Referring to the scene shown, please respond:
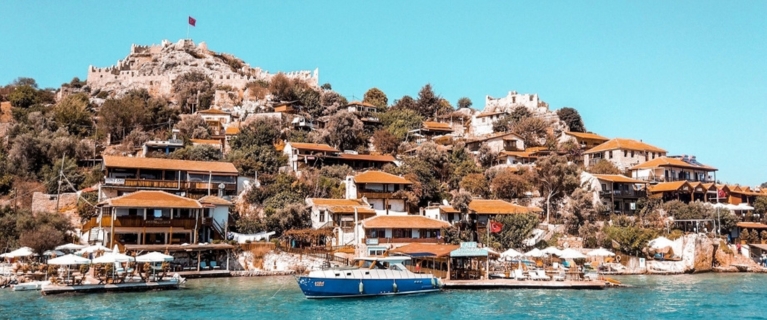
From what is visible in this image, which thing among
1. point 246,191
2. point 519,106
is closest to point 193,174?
point 246,191

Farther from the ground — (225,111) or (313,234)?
(225,111)

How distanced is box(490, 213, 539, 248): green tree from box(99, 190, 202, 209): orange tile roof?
20841 mm

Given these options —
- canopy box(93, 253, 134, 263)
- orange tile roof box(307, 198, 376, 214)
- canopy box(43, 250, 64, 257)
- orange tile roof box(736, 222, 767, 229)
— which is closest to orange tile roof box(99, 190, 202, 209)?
canopy box(43, 250, 64, 257)

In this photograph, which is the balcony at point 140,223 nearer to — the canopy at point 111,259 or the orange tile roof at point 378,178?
the canopy at point 111,259

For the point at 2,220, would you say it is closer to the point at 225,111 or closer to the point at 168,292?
the point at 168,292

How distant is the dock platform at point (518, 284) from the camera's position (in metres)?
34.4

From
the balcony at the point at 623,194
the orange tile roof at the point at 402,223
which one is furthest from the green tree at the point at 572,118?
the orange tile roof at the point at 402,223

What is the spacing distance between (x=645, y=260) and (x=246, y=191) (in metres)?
29.5

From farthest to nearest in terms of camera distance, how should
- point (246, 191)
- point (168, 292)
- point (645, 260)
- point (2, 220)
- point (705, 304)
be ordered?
point (246, 191) → point (645, 260) → point (2, 220) → point (168, 292) → point (705, 304)

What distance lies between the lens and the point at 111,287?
3206 centimetres

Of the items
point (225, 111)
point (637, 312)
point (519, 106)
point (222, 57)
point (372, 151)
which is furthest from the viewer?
point (222, 57)

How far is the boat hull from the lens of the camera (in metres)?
30.1

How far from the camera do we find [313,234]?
139 feet

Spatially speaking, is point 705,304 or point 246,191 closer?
point 705,304
